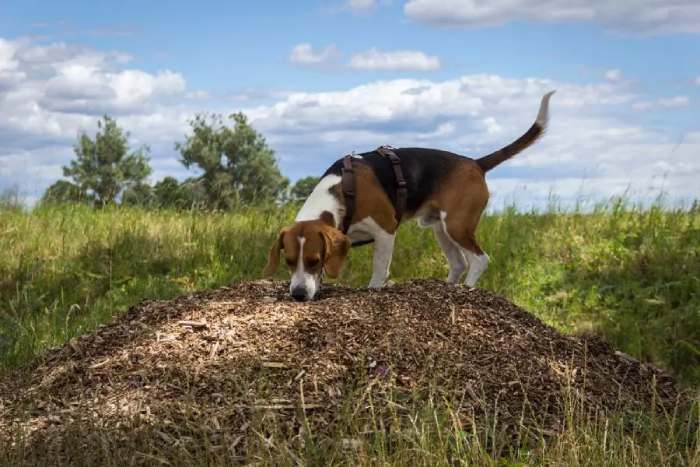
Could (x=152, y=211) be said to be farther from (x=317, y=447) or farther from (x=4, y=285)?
(x=317, y=447)

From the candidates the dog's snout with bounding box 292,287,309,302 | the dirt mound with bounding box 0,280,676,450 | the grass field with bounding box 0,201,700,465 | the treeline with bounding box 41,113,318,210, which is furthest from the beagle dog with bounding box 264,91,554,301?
the treeline with bounding box 41,113,318,210

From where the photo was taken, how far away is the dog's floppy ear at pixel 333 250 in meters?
6.62

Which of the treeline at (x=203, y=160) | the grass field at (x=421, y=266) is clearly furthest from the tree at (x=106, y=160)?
the grass field at (x=421, y=266)

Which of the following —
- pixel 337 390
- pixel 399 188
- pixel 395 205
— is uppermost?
pixel 399 188

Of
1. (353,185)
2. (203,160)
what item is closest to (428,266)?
(353,185)

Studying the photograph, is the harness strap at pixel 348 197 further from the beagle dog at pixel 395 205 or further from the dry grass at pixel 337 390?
the dry grass at pixel 337 390

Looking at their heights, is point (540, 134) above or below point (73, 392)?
above

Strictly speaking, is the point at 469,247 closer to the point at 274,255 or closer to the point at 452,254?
the point at 452,254

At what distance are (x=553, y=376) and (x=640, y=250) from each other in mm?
4970

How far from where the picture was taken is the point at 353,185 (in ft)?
24.7

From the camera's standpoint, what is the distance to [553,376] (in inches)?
218

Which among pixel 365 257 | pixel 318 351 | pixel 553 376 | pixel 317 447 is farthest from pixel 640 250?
pixel 317 447

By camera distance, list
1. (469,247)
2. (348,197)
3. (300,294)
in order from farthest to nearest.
Answer: (469,247)
(348,197)
(300,294)

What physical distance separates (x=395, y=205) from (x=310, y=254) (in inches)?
62.9
